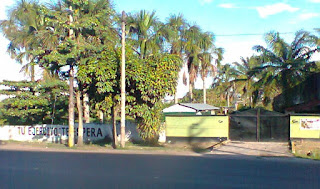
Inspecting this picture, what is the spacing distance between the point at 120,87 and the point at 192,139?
20.8 feet

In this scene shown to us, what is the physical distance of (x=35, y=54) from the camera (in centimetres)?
2070

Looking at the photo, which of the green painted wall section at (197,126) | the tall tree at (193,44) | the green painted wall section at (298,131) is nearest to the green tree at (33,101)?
the green painted wall section at (197,126)

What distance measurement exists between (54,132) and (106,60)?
914 centimetres

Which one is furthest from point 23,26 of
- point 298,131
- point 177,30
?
point 298,131

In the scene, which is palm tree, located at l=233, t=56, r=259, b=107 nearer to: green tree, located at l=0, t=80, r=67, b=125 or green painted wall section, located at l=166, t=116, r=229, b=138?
green painted wall section, located at l=166, t=116, r=229, b=138

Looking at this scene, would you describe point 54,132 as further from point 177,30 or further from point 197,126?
point 177,30

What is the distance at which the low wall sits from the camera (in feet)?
85.3

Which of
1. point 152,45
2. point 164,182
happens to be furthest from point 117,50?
point 164,182

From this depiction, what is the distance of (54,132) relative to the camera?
27109 mm

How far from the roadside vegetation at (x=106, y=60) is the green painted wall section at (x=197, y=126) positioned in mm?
1949

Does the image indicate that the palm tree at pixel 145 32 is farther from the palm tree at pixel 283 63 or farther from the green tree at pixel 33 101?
the palm tree at pixel 283 63

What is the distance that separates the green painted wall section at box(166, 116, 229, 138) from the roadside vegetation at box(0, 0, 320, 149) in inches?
76.7

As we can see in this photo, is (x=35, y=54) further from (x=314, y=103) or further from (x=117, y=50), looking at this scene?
(x=314, y=103)

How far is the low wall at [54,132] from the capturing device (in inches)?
1024
